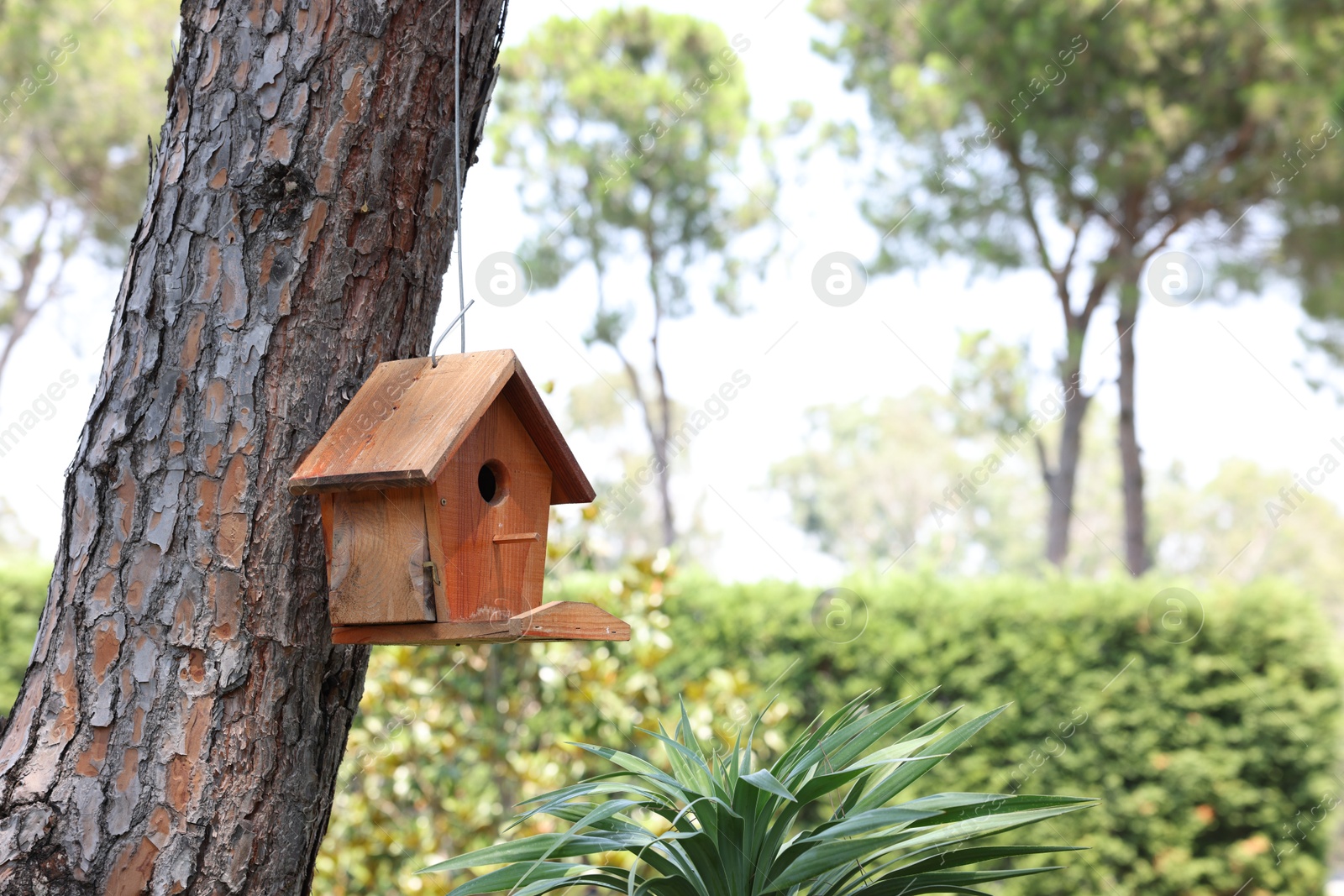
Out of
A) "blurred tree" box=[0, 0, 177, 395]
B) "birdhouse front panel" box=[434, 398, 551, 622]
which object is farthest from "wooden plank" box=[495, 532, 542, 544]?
"blurred tree" box=[0, 0, 177, 395]

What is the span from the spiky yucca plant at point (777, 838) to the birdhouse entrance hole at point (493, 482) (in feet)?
1.35

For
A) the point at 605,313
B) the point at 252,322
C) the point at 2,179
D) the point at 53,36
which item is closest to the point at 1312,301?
the point at 605,313

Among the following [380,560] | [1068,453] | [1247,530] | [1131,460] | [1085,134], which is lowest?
[380,560]

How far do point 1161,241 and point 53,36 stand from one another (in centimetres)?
1196

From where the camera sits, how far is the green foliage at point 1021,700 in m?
3.70

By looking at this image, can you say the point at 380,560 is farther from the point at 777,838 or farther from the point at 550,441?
the point at 777,838

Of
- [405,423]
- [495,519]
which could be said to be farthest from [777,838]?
[405,423]

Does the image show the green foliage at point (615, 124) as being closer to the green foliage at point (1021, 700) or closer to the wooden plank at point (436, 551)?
the green foliage at point (1021, 700)

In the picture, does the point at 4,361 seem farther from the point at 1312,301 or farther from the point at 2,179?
the point at 1312,301

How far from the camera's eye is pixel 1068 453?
407 inches

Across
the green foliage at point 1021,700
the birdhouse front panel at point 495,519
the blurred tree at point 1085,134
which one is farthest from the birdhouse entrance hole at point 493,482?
the blurred tree at point 1085,134

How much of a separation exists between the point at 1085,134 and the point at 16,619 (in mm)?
9614

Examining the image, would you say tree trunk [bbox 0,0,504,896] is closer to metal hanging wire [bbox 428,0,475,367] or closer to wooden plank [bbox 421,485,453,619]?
metal hanging wire [bbox 428,0,475,367]

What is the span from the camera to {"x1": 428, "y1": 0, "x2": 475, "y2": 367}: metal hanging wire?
52.9 inches
